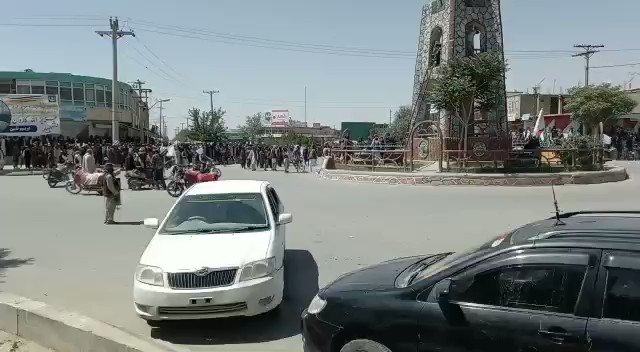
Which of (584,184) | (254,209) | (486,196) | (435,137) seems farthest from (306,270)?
(435,137)

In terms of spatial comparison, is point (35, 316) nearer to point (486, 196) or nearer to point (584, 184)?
point (486, 196)

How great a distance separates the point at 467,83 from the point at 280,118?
119777 mm

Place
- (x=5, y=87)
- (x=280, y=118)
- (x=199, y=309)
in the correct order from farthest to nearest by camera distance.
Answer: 1. (x=280, y=118)
2. (x=5, y=87)
3. (x=199, y=309)

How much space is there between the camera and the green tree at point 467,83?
22.2 metres

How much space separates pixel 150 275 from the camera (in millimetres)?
5344

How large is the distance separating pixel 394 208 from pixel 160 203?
6937mm

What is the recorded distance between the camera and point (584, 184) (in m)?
20.0

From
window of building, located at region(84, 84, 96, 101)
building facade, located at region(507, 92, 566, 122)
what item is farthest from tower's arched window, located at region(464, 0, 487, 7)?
window of building, located at region(84, 84, 96, 101)

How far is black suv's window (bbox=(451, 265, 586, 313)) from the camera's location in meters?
3.15

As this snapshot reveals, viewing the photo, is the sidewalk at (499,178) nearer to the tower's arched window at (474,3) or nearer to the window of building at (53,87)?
the tower's arched window at (474,3)

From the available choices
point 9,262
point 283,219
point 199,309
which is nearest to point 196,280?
point 199,309

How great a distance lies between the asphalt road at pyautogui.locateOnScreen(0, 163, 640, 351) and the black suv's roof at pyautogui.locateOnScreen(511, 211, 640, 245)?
8.24 ft

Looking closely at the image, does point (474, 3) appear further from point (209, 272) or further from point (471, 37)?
point (209, 272)

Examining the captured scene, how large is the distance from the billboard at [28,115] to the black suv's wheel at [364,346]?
37391 millimetres
